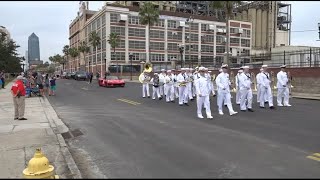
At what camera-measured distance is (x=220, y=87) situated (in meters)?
15.5

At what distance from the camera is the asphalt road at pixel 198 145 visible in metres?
6.94

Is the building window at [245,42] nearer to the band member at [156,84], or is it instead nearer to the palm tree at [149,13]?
the palm tree at [149,13]

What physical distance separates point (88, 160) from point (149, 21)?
62638 mm

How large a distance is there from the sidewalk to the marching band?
16.1 feet

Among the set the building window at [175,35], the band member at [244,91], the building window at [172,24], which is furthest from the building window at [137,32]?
the band member at [244,91]

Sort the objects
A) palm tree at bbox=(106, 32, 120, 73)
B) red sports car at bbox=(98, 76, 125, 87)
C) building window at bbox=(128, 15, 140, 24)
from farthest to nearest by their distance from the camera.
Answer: building window at bbox=(128, 15, 140, 24), palm tree at bbox=(106, 32, 120, 73), red sports car at bbox=(98, 76, 125, 87)

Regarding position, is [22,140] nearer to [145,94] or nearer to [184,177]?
[184,177]

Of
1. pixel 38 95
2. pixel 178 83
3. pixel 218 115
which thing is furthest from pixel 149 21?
pixel 218 115

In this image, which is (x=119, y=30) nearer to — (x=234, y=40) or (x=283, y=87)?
(x=234, y=40)

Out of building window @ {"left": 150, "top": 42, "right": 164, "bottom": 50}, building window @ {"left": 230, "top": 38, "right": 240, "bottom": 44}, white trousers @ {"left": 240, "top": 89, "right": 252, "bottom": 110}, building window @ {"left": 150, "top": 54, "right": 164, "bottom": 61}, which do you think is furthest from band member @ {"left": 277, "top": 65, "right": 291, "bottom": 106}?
building window @ {"left": 230, "top": 38, "right": 240, "bottom": 44}

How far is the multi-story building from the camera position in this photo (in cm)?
9175

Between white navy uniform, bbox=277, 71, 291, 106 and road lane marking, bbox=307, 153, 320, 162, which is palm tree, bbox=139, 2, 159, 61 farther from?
road lane marking, bbox=307, 153, 320, 162

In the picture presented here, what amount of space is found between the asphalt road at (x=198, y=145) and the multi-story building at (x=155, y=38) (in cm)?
6759

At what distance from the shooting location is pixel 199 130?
38.4 ft
